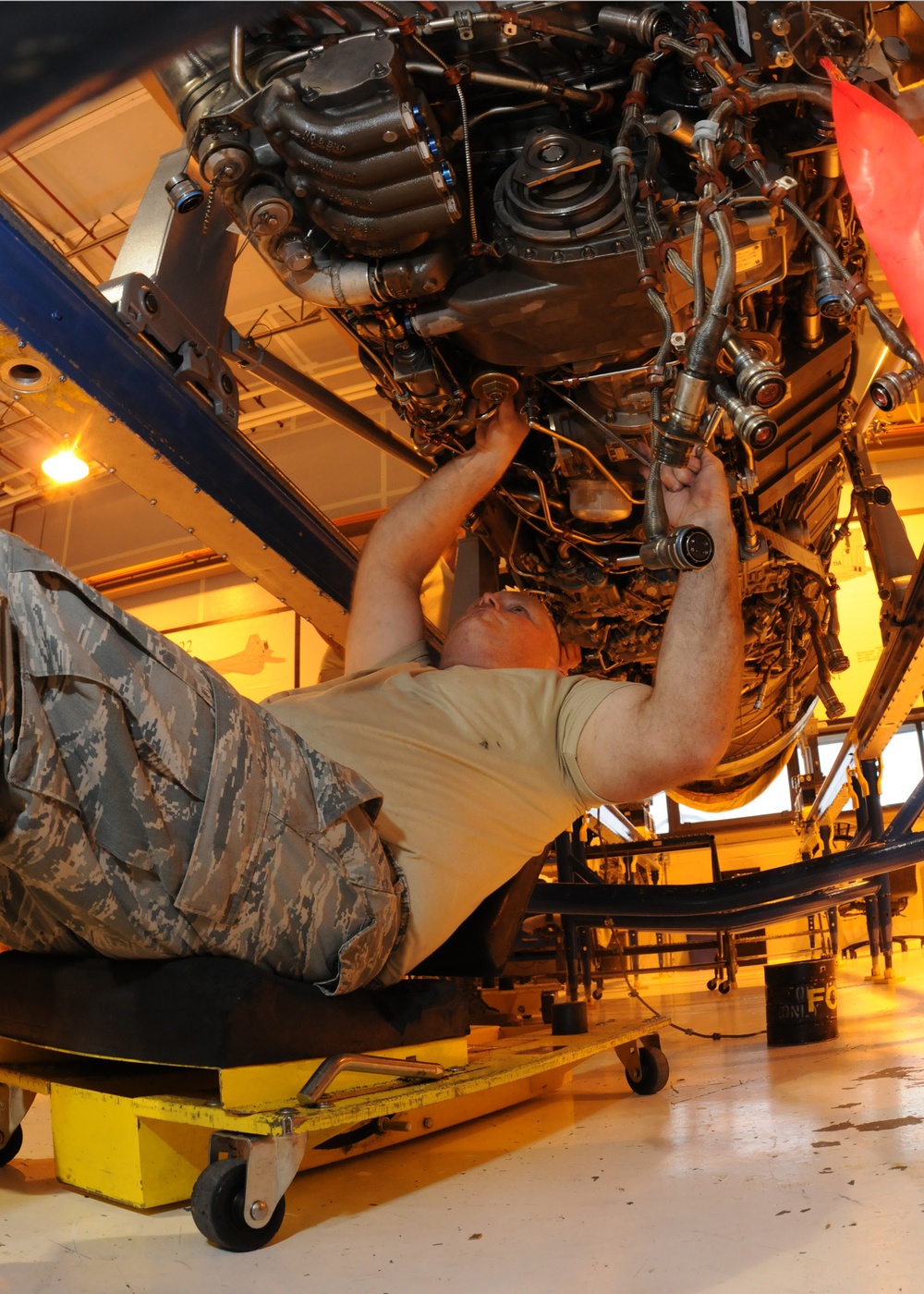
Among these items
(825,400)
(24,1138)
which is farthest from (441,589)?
(24,1138)

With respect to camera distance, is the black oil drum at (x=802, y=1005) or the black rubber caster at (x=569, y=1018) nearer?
the black rubber caster at (x=569, y=1018)

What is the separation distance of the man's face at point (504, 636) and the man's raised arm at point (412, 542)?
0.15 meters

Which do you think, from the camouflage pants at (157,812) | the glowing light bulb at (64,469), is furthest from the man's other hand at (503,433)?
the glowing light bulb at (64,469)

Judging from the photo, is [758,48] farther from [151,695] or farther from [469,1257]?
[469,1257]

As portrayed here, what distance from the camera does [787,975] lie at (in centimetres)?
241

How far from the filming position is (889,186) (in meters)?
0.93

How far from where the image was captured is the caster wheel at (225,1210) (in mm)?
1021

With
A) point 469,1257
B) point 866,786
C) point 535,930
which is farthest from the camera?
point 535,930

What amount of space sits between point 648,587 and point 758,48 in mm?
1285

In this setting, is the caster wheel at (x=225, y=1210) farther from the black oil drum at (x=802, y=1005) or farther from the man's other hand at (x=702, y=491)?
the black oil drum at (x=802, y=1005)

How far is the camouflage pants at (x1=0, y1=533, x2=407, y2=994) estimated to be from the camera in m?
1.02

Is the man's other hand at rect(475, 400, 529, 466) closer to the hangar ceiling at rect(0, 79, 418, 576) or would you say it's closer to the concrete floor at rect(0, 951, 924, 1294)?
the concrete floor at rect(0, 951, 924, 1294)

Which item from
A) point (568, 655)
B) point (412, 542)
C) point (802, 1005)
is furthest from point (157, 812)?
point (802, 1005)

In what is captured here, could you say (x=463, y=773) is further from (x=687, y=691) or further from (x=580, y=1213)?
(x=580, y=1213)
